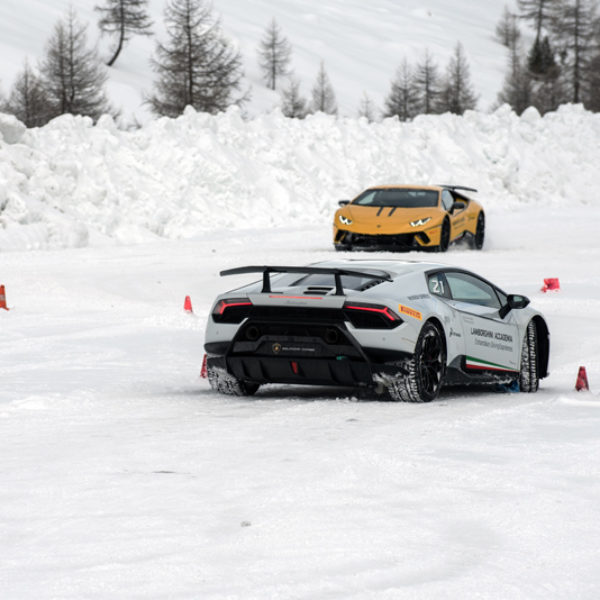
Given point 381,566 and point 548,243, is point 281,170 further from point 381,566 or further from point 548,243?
point 381,566

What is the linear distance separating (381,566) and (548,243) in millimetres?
22281

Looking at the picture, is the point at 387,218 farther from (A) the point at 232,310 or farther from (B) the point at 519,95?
(B) the point at 519,95

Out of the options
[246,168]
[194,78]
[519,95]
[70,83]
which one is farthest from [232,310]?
[519,95]

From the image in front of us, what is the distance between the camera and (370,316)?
8.10m

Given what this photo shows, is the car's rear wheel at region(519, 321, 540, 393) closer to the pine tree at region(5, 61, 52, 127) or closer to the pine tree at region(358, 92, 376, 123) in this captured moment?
the pine tree at region(5, 61, 52, 127)

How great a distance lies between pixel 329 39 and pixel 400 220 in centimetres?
12374

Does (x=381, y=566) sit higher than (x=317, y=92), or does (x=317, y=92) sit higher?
(x=317, y=92)

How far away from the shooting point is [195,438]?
648 cm

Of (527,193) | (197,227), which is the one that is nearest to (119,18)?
(527,193)

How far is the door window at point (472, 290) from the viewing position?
962cm

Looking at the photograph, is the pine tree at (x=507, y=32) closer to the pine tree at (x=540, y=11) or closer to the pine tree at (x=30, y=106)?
the pine tree at (x=540, y=11)

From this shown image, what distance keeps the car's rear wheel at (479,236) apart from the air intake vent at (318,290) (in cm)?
1536

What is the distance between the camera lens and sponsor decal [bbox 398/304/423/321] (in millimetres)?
8133

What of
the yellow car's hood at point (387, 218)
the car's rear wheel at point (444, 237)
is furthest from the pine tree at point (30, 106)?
the car's rear wheel at point (444, 237)
